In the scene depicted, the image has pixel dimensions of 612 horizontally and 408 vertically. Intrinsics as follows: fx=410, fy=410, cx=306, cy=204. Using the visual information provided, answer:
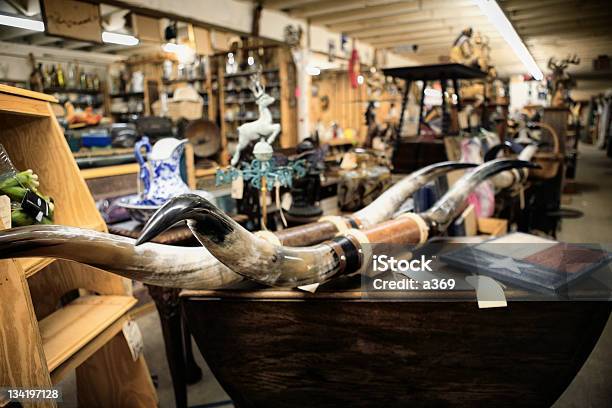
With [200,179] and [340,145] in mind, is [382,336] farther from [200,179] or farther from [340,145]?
[340,145]

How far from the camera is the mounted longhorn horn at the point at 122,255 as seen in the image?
700mm

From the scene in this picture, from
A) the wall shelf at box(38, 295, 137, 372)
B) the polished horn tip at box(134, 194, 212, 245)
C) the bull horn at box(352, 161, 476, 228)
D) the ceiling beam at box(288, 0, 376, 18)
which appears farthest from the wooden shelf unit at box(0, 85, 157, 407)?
the ceiling beam at box(288, 0, 376, 18)

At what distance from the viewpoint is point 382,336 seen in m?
1.10

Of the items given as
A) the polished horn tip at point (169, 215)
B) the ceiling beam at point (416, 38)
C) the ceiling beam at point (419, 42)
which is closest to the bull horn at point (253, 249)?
the polished horn tip at point (169, 215)

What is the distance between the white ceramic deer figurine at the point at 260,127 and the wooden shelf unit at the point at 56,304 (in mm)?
781

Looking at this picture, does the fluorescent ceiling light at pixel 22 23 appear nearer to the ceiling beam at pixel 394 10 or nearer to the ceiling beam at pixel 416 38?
the ceiling beam at pixel 394 10

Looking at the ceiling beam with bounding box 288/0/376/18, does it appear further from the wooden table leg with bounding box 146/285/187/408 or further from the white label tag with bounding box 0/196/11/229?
the white label tag with bounding box 0/196/11/229

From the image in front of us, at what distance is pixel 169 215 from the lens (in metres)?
0.73

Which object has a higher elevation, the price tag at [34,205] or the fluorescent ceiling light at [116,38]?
the fluorescent ceiling light at [116,38]

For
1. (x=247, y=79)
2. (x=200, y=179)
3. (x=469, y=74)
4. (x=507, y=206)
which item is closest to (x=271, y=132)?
(x=200, y=179)

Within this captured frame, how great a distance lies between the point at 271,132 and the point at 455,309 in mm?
1195

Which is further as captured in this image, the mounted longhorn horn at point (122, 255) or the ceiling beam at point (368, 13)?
the ceiling beam at point (368, 13)

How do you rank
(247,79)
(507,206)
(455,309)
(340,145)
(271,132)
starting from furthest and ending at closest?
(340,145) < (247,79) < (507,206) < (271,132) < (455,309)

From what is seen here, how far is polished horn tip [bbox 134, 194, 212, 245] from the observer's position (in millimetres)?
718
